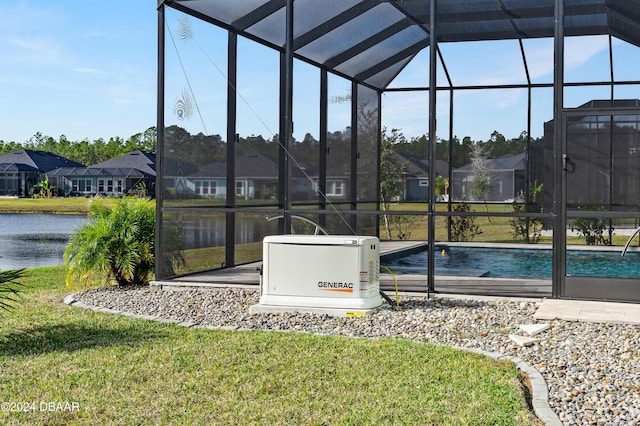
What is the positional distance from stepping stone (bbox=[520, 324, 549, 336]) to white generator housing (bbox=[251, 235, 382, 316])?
4.67 ft

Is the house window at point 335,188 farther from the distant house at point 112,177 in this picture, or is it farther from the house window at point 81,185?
the house window at point 81,185

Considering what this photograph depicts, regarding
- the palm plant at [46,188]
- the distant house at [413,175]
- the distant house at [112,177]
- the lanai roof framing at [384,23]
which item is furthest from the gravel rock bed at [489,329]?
the palm plant at [46,188]

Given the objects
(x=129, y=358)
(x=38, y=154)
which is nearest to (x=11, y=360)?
(x=129, y=358)

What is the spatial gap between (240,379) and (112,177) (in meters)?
46.0

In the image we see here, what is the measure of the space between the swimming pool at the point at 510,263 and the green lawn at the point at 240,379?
133 inches

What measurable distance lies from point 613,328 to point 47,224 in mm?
33738

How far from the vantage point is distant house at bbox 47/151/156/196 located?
46.9 metres

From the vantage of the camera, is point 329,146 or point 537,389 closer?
point 537,389

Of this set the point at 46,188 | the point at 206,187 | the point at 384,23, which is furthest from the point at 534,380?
the point at 46,188

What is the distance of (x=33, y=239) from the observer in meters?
28.3

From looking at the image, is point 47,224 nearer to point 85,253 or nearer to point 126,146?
point 126,146

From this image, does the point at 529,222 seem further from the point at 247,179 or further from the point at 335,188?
the point at 247,179

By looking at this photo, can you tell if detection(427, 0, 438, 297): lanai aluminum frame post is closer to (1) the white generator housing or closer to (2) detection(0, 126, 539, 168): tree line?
(1) the white generator housing

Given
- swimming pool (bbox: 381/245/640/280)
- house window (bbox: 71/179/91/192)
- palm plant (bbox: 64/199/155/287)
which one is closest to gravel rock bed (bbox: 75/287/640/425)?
palm plant (bbox: 64/199/155/287)
